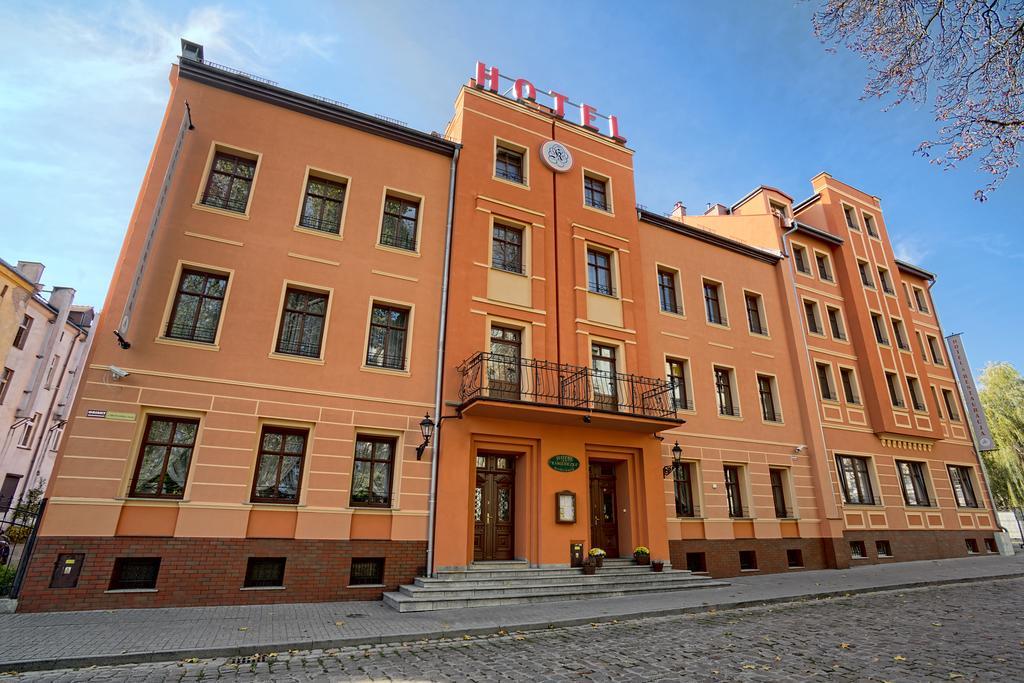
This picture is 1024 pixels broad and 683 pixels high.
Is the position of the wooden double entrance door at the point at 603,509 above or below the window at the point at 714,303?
below

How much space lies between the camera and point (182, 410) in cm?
1044

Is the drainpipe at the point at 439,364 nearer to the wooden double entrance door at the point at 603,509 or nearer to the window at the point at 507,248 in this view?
the window at the point at 507,248

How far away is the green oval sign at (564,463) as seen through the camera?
13172mm

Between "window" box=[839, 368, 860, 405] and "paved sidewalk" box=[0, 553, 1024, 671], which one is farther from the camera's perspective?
"window" box=[839, 368, 860, 405]

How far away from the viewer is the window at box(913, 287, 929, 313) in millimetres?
25453

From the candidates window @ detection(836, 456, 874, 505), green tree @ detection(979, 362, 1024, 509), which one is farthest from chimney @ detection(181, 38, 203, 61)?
green tree @ detection(979, 362, 1024, 509)

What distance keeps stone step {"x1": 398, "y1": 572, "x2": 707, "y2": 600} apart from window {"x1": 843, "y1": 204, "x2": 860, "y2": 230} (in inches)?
743

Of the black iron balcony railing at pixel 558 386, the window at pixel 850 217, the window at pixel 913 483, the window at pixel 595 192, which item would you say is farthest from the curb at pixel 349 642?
the window at pixel 850 217

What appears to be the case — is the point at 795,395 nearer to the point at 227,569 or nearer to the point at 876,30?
the point at 876,30

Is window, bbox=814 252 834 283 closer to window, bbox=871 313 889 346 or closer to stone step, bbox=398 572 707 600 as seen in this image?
window, bbox=871 313 889 346

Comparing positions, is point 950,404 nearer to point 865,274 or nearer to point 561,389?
point 865,274

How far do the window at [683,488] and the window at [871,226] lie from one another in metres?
16.6

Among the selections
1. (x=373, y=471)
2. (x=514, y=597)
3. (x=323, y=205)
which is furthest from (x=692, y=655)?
(x=323, y=205)

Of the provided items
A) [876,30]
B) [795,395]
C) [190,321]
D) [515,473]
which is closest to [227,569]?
[190,321]
